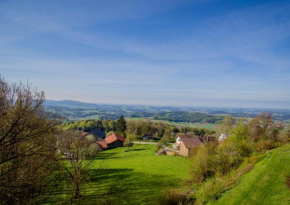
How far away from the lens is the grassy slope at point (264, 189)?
34.9ft

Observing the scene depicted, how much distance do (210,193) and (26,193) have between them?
12.2 m

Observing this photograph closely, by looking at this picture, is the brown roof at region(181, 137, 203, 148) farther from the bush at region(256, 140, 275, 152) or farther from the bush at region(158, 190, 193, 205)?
the bush at region(158, 190, 193, 205)

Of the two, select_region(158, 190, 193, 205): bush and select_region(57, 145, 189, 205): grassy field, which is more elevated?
select_region(158, 190, 193, 205): bush

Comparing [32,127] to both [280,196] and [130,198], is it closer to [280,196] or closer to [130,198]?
[130,198]

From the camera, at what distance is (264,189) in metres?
11.8

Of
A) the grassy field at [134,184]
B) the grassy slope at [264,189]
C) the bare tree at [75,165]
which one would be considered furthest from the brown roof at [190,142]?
the bare tree at [75,165]

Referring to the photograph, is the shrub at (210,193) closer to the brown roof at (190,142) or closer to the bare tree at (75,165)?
the bare tree at (75,165)

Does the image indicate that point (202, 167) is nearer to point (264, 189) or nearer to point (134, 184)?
point (264, 189)

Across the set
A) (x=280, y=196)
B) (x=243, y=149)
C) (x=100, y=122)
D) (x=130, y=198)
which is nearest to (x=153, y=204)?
(x=130, y=198)

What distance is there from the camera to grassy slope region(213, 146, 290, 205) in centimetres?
1065

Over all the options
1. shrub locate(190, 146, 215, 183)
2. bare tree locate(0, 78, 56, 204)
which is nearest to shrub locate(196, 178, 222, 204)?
shrub locate(190, 146, 215, 183)

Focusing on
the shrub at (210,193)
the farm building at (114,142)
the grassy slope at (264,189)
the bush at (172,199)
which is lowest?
the farm building at (114,142)

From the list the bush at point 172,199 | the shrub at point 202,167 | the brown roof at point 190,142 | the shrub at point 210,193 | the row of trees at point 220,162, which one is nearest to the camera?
the shrub at point 210,193

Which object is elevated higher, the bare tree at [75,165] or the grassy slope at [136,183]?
the bare tree at [75,165]
